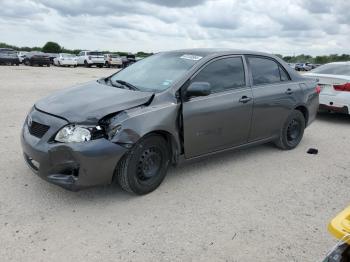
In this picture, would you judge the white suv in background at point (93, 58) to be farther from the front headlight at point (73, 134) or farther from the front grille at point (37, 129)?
the front headlight at point (73, 134)

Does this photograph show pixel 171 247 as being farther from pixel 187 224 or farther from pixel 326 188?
pixel 326 188

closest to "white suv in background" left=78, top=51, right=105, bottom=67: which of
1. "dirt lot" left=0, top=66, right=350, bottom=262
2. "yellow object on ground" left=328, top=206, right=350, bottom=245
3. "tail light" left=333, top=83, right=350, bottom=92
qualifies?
"tail light" left=333, top=83, right=350, bottom=92

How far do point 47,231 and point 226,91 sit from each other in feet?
9.35

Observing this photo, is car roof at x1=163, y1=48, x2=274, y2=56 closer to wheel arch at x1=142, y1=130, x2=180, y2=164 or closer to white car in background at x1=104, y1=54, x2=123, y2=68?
wheel arch at x1=142, y1=130, x2=180, y2=164

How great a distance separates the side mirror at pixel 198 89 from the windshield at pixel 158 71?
240 millimetres

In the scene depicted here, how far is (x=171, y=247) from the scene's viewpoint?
321 centimetres

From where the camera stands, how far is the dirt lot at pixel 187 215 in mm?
3158

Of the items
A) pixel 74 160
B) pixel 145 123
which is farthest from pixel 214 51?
pixel 74 160

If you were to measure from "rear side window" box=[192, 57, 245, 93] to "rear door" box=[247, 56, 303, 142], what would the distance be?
0.84 ft

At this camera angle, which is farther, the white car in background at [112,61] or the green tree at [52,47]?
the green tree at [52,47]

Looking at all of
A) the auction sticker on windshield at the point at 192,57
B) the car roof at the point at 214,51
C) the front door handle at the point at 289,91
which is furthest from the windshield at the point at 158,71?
the front door handle at the point at 289,91

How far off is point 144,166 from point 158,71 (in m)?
1.44

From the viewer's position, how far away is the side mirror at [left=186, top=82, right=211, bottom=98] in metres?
4.36

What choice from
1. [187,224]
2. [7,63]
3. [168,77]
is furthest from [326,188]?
[7,63]
